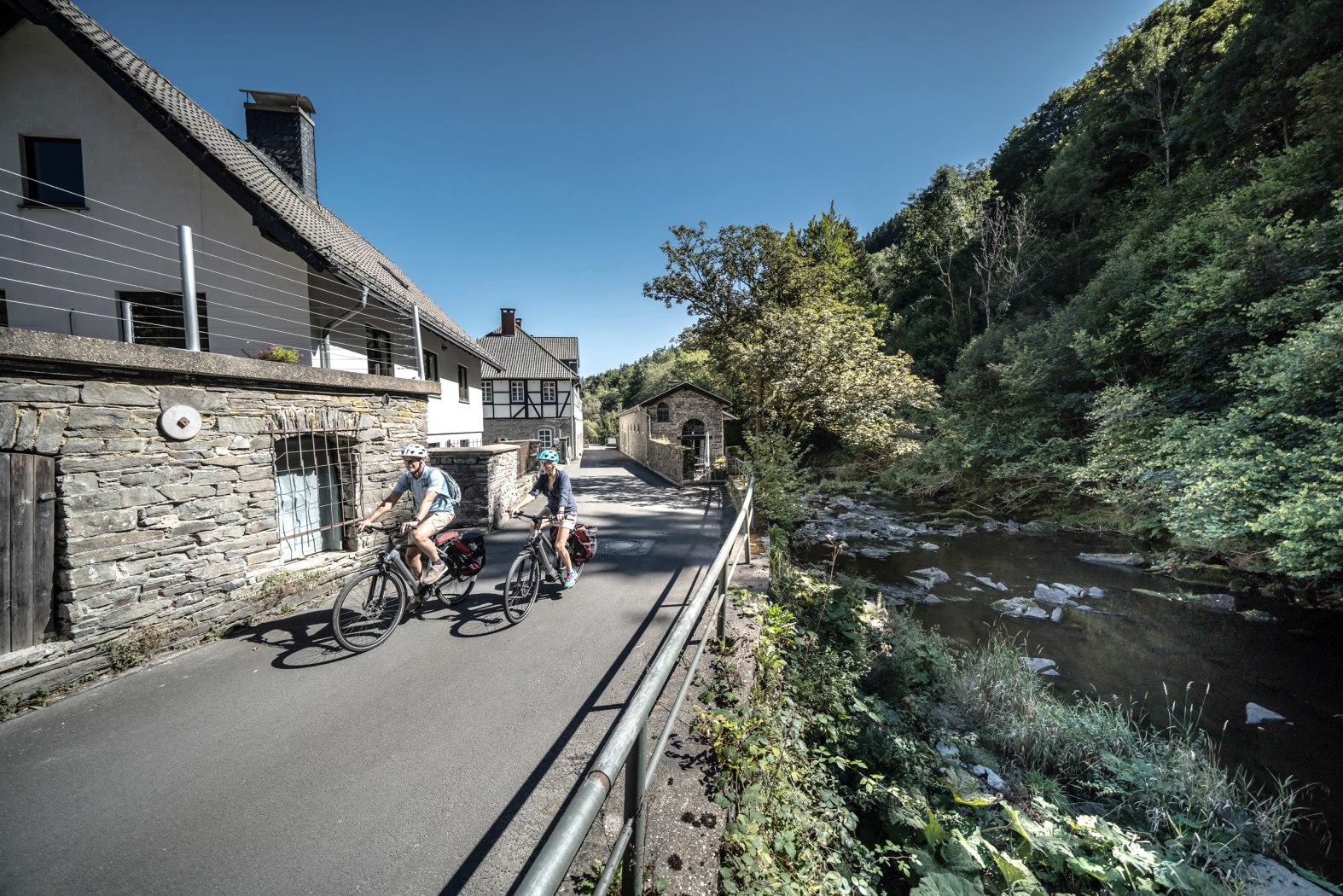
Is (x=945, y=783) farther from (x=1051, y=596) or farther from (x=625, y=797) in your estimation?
(x=1051, y=596)

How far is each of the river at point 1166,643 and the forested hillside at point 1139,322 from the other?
121cm

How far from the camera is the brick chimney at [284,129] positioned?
11.6m

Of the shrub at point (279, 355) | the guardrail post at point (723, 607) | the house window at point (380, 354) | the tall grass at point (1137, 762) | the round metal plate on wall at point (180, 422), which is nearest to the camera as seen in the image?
the tall grass at point (1137, 762)

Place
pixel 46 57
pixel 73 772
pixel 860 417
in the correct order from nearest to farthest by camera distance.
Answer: pixel 73 772 → pixel 46 57 → pixel 860 417

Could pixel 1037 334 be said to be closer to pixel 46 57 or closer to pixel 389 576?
pixel 389 576

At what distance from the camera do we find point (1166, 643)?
23.0 feet

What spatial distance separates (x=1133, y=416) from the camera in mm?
11539

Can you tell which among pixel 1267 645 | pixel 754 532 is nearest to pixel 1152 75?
pixel 1267 645

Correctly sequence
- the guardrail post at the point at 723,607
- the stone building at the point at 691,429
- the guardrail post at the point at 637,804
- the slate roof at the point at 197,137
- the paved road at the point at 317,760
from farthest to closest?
the stone building at the point at 691,429, the slate roof at the point at 197,137, the guardrail post at the point at 723,607, the paved road at the point at 317,760, the guardrail post at the point at 637,804

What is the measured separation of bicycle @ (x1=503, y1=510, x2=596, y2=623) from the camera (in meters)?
5.02

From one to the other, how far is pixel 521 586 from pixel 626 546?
314 cm

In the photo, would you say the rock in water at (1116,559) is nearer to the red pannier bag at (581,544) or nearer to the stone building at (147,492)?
the red pannier bag at (581,544)

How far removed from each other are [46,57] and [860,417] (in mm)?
17645

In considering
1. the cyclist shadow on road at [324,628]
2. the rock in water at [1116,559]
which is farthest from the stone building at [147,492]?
the rock in water at [1116,559]
